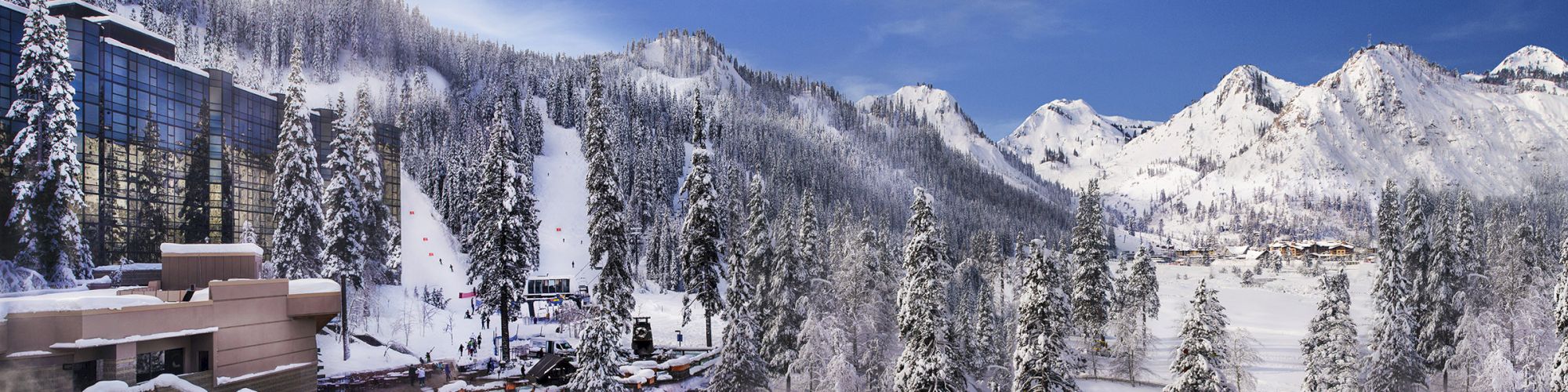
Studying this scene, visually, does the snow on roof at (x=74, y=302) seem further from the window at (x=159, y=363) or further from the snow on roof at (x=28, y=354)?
the window at (x=159, y=363)

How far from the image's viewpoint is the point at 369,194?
35.7 meters

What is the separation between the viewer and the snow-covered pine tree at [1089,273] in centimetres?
5294

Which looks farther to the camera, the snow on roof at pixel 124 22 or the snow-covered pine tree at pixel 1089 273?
the snow-covered pine tree at pixel 1089 273

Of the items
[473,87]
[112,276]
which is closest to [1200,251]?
[473,87]

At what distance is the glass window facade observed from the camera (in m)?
18.2

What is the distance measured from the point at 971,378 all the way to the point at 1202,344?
15114mm

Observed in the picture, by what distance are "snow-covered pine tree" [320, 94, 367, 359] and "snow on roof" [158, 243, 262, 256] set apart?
1195 cm

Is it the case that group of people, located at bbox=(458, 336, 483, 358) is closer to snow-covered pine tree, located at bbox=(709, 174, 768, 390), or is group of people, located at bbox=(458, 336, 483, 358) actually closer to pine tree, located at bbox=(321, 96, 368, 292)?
pine tree, located at bbox=(321, 96, 368, 292)

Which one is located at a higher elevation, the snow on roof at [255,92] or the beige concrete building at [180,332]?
the snow on roof at [255,92]

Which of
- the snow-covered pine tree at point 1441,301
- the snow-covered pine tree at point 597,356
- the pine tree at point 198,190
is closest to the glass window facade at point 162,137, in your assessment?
the pine tree at point 198,190

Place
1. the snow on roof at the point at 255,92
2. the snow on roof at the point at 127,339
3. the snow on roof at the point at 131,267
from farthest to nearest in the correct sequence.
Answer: the snow on roof at the point at 255,92, the snow on roof at the point at 131,267, the snow on roof at the point at 127,339

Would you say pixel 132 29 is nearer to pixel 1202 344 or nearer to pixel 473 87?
pixel 1202 344

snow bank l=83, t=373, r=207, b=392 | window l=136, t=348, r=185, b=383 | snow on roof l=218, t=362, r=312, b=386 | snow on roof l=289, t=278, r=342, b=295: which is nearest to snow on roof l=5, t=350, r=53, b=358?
snow bank l=83, t=373, r=207, b=392

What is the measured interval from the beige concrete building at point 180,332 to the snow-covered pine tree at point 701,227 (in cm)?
1190
